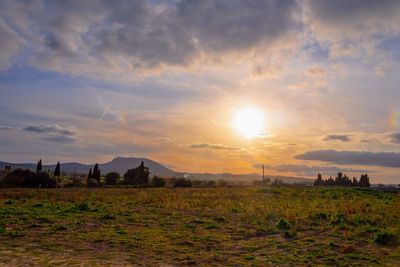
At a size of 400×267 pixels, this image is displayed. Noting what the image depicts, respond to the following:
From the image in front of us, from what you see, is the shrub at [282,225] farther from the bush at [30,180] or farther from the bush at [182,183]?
the bush at [182,183]

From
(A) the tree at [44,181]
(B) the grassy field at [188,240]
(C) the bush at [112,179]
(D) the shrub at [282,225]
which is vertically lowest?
(B) the grassy field at [188,240]

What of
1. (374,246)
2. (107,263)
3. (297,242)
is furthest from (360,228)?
(107,263)

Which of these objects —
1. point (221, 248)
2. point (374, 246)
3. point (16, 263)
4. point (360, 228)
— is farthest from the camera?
point (360, 228)

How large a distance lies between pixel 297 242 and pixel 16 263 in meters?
11.0

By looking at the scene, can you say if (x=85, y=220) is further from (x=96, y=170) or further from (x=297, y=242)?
(x=96, y=170)

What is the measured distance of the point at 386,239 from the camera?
16.5m

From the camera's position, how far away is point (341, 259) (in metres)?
13.1

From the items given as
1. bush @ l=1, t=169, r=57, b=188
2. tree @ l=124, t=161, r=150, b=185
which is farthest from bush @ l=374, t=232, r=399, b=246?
tree @ l=124, t=161, r=150, b=185

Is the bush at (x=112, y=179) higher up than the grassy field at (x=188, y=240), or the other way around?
the bush at (x=112, y=179)

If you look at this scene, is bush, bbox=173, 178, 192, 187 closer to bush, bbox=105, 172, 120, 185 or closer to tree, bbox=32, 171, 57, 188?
bush, bbox=105, 172, 120, 185

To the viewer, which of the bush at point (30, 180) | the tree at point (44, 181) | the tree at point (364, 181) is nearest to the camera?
the tree at point (44, 181)

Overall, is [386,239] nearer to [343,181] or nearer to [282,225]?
[282,225]

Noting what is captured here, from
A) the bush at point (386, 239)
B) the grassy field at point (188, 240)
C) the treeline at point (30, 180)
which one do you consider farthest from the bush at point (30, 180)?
the bush at point (386, 239)

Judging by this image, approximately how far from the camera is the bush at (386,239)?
1627 centimetres
